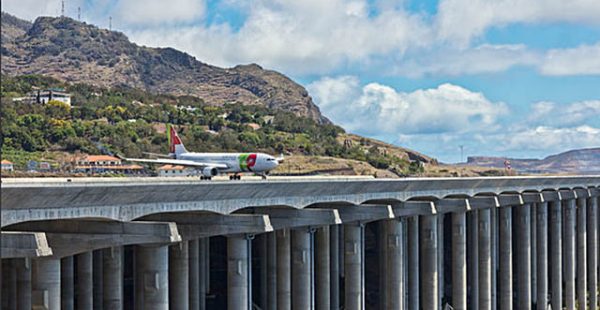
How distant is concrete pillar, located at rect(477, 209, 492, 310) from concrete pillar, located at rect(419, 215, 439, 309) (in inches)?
382

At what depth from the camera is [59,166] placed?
126938mm

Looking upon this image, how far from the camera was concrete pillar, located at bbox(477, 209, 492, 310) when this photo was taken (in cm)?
8075

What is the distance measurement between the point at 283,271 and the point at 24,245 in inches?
917

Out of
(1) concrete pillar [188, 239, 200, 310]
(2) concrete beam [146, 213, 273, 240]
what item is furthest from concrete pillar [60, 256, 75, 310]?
(1) concrete pillar [188, 239, 200, 310]

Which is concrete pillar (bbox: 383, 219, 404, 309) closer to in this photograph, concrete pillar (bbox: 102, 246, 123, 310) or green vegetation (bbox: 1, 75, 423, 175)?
concrete pillar (bbox: 102, 246, 123, 310)

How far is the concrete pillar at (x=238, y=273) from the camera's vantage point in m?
47.2

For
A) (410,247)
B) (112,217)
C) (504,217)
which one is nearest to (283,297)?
(112,217)

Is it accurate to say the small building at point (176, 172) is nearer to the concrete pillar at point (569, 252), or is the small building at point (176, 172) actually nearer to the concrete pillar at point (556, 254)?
the concrete pillar at point (556, 254)

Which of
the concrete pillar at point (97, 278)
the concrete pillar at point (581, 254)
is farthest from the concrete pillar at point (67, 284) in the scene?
the concrete pillar at point (581, 254)

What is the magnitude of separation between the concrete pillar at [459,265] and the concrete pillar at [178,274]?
30.1 meters

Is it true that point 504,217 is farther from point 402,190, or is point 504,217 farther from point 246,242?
point 246,242

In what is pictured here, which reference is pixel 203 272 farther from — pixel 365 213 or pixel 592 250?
pixel 592 250

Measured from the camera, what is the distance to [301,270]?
54250 mm

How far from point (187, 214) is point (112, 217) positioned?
9.43m
